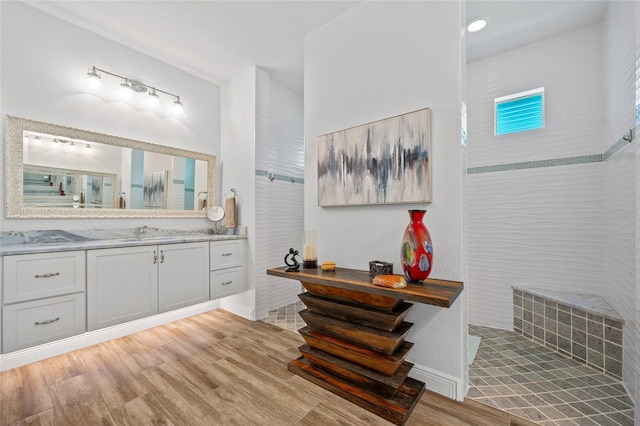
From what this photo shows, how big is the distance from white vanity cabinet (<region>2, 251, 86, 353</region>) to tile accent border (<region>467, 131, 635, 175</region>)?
3.60 meters

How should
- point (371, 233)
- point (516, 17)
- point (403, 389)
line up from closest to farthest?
point (403, 389) < point (371, 233) < point (516, 17)

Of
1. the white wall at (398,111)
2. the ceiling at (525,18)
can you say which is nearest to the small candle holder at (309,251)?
the white wall at (398,111)

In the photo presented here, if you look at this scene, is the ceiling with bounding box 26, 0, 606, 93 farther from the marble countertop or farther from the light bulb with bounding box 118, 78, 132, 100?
the marble countertop

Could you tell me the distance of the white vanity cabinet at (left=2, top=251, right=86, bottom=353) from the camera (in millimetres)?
1637

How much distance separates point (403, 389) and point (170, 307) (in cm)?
207

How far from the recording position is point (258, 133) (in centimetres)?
299

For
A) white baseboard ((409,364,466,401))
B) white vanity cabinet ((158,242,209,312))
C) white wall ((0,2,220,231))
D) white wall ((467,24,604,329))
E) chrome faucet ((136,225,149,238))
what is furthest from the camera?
chrome faucet ((136,225,149,238))

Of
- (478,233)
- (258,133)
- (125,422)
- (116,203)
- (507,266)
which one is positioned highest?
(258,133)

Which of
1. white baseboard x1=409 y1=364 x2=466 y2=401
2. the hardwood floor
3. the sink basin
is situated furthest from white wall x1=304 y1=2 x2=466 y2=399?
the sink basin

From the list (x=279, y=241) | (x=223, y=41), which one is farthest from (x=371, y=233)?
(x=223, y=41)

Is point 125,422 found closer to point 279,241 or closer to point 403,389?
point 403,389

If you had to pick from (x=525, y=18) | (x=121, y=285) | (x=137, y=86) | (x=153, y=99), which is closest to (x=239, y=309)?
(x=121, y=285)

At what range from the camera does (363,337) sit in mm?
1577

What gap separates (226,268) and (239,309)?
569mm
